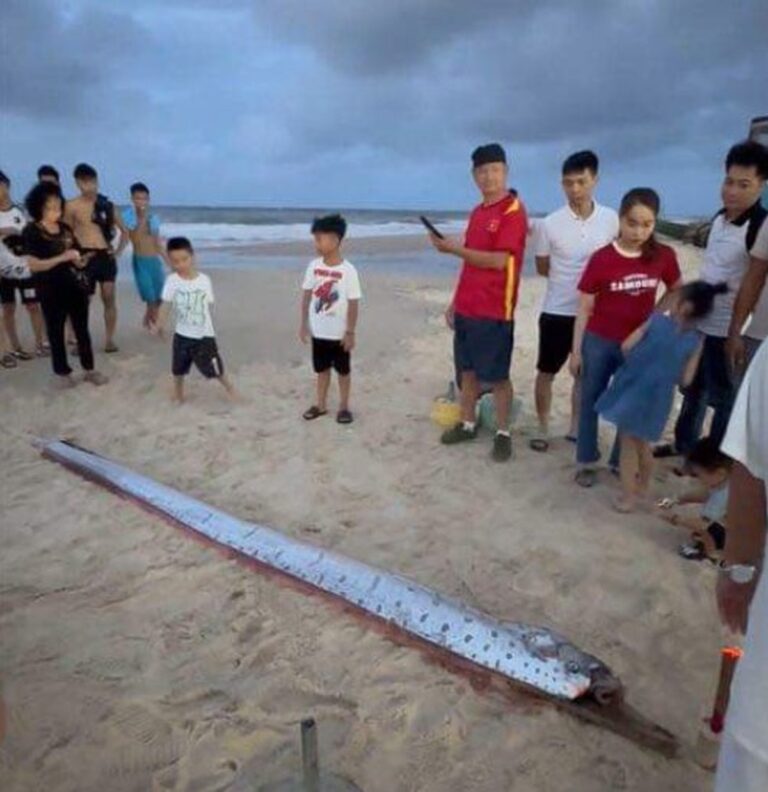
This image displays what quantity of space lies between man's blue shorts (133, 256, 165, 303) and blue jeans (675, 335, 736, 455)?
646 centimetres

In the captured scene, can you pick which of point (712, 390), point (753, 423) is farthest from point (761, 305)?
point (753, 423)

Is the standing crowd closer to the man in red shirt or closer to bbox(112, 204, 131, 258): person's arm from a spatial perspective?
the man in red shirt

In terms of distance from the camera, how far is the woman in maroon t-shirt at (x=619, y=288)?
152 inches

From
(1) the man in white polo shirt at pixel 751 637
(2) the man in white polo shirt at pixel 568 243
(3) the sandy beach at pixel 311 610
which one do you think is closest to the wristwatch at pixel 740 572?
(1) the man in white polo shirt at pixel 751 637

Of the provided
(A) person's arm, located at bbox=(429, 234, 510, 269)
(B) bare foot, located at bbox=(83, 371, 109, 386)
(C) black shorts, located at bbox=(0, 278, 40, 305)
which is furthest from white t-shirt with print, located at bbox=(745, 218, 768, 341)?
(C) black shorts, located at bbox=(0, 278, 40, 305)

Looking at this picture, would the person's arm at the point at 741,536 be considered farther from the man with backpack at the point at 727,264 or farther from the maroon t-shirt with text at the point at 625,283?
the maroon t-shirt with text at the point at 625,283

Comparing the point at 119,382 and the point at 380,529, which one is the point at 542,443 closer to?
the point at 380,529

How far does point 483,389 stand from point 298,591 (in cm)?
278

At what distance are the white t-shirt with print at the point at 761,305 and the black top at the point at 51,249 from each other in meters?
5.62

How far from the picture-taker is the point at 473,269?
4.65 meters

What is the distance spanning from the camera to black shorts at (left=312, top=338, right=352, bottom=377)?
5582 mm

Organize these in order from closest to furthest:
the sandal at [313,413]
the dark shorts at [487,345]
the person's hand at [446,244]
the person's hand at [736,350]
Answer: the person's hand at [736,350]
the person's hand at [446,244]
the dark shorts at [487,345]
the sandal at [313,413]

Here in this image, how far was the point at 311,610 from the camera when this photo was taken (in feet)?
10.4

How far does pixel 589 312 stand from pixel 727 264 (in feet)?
2.88
